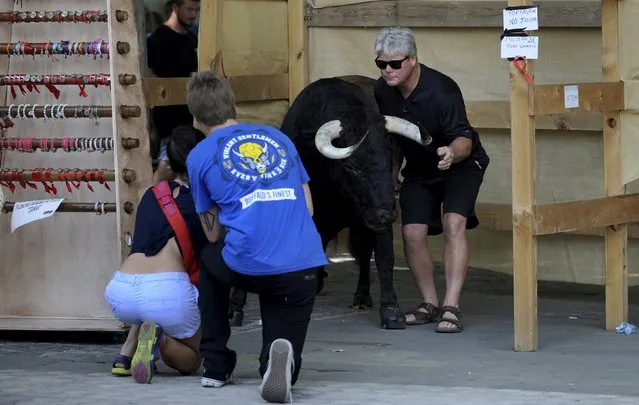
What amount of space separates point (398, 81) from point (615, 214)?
5.03ft

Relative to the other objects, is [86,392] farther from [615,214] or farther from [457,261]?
[615,214]

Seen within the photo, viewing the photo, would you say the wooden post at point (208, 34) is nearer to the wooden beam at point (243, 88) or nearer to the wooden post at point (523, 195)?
the wooden beam at point (243, 88)

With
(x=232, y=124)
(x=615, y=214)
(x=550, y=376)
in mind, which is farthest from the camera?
(x=615, y=214)

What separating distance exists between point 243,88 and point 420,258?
216cm

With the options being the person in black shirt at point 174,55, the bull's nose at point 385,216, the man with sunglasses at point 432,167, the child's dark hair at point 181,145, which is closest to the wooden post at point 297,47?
the person in black shirt at point 174,55

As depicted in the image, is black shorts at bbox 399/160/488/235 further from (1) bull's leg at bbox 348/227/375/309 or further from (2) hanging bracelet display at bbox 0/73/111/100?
(2) hanging bracelet display at bbox 0/73/111/100

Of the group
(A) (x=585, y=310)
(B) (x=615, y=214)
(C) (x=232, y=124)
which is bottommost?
(A) (x=585, y=310)

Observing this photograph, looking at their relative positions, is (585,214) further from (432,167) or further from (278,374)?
(278,374)

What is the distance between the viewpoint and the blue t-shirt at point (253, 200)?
6328mm

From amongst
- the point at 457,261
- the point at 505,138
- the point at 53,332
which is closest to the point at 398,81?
the point at 457,261

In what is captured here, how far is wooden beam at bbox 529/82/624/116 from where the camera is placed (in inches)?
300

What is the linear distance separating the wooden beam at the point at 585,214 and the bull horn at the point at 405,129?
96 cm

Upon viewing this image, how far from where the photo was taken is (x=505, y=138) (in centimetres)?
1010

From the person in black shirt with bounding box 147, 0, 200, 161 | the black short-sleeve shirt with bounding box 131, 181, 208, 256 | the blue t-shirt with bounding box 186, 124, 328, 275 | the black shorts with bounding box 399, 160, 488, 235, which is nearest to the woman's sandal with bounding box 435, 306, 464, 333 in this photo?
the black shorts with bounding box 399, 160, 488, 235
